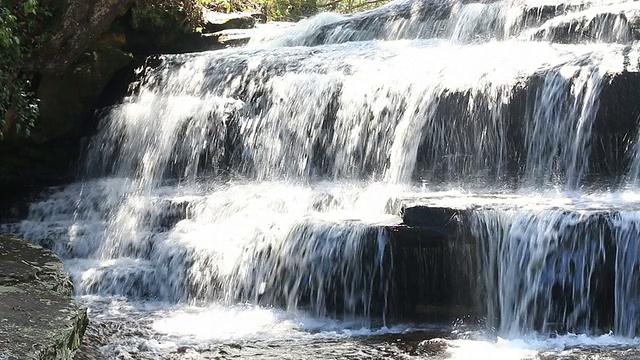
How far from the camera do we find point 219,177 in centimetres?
1070

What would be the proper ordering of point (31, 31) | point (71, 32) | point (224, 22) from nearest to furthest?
point (31, 31) < point (71, 32) < point (224, 22)

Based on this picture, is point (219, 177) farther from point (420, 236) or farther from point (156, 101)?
point (420, 236)

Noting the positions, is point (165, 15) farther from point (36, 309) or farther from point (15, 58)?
point (36, 309)

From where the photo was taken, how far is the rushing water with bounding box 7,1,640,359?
6.57 meters

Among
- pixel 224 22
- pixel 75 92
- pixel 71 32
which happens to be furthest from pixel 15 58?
pixel 224 22

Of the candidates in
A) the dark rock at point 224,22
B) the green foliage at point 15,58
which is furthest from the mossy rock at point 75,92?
the dark rock at point 224,22

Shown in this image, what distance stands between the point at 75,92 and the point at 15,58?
3323 millimetres

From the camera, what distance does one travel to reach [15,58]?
890 centimetres

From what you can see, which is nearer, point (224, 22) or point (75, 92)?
point (75, 92)

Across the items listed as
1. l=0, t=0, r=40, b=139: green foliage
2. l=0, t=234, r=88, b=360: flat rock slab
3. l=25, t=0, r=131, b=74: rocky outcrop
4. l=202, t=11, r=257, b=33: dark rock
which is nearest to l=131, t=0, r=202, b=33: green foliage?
l=202, t=11, r=257, b=33: dark rock

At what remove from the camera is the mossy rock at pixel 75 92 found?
38.8ft

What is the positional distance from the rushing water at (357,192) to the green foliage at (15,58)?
1.46 metres

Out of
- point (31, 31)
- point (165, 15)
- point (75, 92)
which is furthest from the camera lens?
point (165, 15)

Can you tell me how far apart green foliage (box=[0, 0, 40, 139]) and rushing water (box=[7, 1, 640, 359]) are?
4.78 feet
